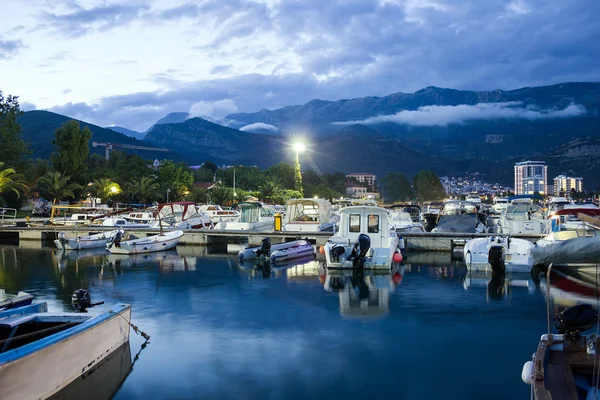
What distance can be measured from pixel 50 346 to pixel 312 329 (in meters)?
8.07

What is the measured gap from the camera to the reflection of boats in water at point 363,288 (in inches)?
758

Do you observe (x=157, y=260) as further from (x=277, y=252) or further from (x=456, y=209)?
(x=456, y=209)

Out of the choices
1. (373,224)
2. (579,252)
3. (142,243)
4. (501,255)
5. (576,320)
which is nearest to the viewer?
(576,320)

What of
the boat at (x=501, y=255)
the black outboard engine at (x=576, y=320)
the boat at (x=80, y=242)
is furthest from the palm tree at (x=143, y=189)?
the black outboard engine at (x=576, y=320)

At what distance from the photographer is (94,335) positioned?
11.5 m

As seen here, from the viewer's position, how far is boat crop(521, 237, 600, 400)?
7469mm

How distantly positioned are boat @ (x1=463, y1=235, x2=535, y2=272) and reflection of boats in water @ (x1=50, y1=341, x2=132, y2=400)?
17.8 meters

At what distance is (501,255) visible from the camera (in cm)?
2584

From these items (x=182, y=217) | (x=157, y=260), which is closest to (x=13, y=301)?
(x=157, y=260)

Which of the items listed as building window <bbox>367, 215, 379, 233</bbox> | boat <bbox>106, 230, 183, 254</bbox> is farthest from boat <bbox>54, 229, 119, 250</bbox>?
building window <bbox>367, 215, 379, 233</bbox>

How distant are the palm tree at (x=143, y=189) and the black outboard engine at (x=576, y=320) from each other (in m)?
66.5

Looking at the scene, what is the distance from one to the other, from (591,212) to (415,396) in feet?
93.3

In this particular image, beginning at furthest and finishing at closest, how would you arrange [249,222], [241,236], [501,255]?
[249,222] < [241,236] < [501,255]

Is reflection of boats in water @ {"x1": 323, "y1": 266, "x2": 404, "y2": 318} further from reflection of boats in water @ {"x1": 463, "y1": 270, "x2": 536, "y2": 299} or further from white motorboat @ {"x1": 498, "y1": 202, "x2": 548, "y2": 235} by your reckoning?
white motorboat @ {"x1": 498, "y1": 202, "x2": 548, "y2": 235}
